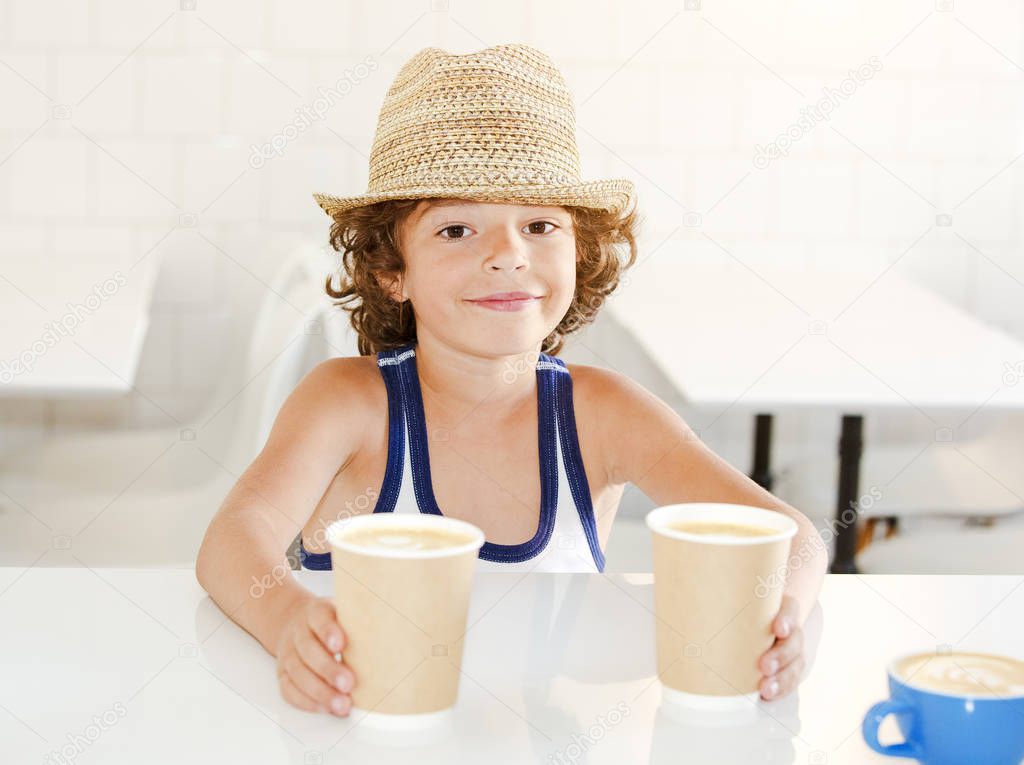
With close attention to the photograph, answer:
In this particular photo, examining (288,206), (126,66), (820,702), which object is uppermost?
(126,66)

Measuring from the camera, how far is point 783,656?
762mm

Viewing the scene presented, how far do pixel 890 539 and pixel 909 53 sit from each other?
1.22m

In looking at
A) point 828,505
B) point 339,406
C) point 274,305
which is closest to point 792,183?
point 828,505

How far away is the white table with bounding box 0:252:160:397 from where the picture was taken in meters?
1.96

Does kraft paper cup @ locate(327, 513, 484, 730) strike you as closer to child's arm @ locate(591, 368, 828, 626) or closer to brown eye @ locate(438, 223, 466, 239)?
child's arm @ locate(591, 368, 828, 626)

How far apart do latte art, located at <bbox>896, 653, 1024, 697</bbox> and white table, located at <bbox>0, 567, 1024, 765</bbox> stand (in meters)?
0.05

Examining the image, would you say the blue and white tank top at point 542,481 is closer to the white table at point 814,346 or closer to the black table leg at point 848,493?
the white table at point 814,346

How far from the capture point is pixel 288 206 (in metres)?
2.96

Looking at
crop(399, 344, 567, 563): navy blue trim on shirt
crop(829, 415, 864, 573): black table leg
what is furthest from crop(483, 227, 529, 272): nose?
crop(829, 415, 864, 573): black table leg

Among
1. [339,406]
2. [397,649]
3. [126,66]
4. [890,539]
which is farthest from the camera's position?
[126,66]

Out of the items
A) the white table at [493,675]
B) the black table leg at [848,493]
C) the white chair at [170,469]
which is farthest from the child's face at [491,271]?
the black table leg at [848,493]

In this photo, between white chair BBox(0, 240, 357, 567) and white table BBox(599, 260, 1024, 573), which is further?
white table BBox(599, 260, 1024, 573)

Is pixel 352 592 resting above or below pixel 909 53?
below

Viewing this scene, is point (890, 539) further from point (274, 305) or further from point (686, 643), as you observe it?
point (686, 643)
